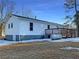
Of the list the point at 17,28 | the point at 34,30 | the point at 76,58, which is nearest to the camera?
the point at 76,58

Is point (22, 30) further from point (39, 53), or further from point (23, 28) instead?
point (39, 53)

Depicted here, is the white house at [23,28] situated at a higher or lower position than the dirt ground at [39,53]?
higher

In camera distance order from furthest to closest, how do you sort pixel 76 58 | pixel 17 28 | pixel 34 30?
pixel 34 30 < pixel 17 28 < pixel 76 58

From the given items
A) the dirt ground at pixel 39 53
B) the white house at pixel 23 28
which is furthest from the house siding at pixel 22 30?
the dirt ground at pixel 39 53

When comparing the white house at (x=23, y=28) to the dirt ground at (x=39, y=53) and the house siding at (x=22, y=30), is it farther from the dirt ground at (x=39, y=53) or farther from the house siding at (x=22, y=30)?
the dirt ground at (x=39, y=53)

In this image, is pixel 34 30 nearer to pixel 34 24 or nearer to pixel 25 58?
pixel 34 24

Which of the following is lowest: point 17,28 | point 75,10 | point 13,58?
point 13,58

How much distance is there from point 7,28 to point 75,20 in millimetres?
9898

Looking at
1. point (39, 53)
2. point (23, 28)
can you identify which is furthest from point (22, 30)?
point (39, 53)

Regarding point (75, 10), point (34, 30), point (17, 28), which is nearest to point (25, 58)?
point (17, 28)

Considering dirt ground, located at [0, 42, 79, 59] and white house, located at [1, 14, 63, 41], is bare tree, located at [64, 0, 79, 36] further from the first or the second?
dirt ground, located at [0, 42, 79, 59]

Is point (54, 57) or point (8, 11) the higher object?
point (8, 11)

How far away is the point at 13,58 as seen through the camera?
11352 mm

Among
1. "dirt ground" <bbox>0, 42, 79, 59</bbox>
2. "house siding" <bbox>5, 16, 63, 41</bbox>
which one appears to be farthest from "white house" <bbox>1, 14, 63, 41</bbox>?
"dirt ground" <bbox>0, 42, 79, 59</bbox>
